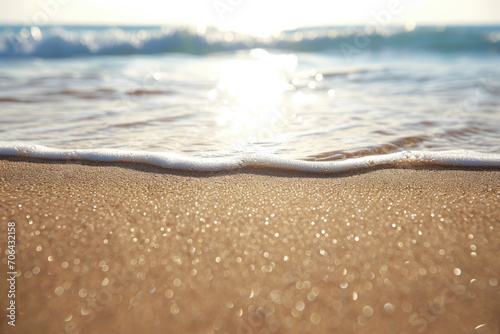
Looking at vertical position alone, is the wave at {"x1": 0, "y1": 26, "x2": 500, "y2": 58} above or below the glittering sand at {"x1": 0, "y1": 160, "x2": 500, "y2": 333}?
above

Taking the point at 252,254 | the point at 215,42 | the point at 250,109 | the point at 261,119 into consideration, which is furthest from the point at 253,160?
the point at 215,42

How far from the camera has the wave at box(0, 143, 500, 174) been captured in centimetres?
174

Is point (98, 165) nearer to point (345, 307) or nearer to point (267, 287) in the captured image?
point (267, 287)

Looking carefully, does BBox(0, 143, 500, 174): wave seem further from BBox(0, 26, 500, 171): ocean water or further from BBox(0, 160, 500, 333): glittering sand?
BBox(0, 160, 500, 333): glittering sand

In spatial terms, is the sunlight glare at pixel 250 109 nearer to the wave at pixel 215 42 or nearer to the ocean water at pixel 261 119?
the ocean water at pixel 261 119

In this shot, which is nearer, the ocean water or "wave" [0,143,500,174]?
"wave" [0,143,500,174]

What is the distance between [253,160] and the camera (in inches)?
69.6

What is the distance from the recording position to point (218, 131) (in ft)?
8.09

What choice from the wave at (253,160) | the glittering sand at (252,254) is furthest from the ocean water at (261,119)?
the glittering sand at (252,254)

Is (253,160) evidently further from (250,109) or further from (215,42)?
(215,42)

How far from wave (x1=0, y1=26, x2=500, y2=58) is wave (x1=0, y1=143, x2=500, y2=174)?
849 centimetres

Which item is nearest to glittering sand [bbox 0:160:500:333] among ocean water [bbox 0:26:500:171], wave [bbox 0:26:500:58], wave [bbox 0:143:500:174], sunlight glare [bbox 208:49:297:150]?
wave [bbox 0:143:500:174]

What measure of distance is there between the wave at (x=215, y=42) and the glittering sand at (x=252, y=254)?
9.23 meters

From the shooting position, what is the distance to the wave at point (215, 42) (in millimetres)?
9812
